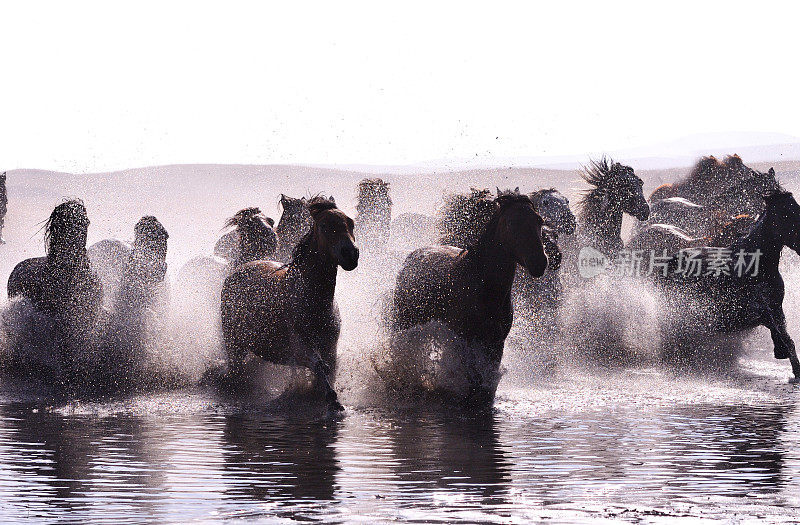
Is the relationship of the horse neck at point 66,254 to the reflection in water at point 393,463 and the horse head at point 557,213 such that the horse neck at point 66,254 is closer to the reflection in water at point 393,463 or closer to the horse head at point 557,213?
the reflection in water at point 393,463

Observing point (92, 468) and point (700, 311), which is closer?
point (92, 468)

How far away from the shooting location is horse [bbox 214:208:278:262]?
14.1m

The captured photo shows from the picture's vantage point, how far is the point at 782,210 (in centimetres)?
1430

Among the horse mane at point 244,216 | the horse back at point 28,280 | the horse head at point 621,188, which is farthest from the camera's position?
the horse head at point 621,188

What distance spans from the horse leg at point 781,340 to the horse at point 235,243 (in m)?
5.92

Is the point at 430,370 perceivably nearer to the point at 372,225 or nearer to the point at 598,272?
the point at 598,272

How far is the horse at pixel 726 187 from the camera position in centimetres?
1841

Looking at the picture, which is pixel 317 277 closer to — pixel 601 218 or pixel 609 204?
pixel 601 218

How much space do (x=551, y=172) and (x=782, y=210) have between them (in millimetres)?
79067

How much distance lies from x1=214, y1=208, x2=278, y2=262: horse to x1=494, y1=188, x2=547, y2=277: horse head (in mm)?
4107

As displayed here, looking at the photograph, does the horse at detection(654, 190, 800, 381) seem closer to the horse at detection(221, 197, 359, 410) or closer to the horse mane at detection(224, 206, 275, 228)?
the horse mane at detection(224, 206, 275, 228)

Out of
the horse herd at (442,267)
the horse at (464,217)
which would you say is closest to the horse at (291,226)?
the horse herd at (442,267)

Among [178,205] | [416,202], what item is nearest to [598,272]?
[416,202]

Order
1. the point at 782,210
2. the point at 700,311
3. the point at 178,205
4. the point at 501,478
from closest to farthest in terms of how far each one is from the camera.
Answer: the point at 501,478
the point at 782,210
the point at 700,311
the point at 178,205
